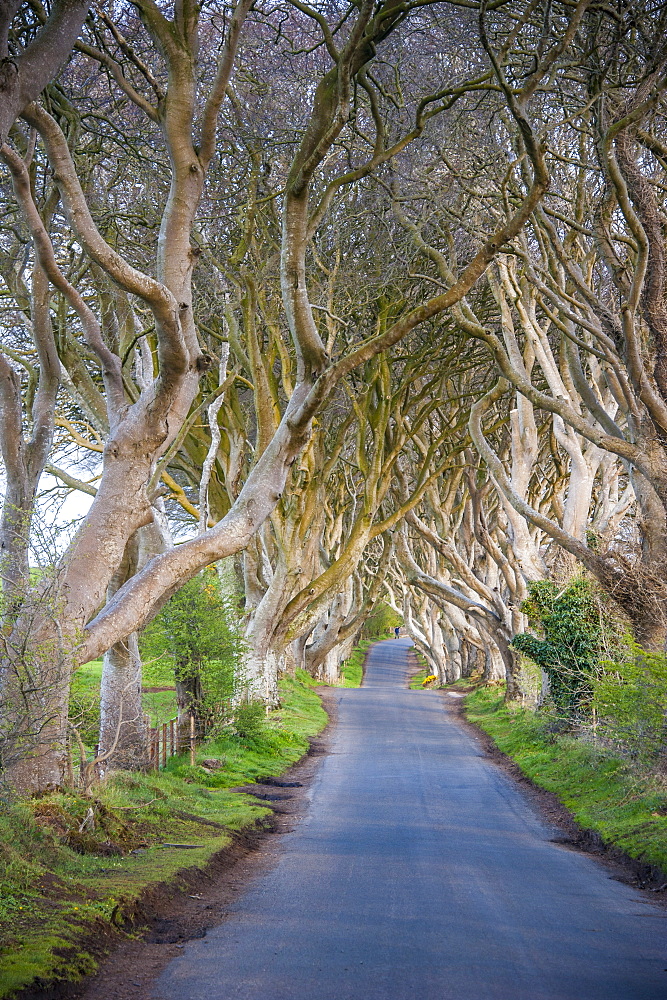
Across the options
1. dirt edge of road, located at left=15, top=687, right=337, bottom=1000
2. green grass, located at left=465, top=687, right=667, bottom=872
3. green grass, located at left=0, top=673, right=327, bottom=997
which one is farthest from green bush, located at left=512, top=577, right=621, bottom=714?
dirt edge of road, located at left=15, top=687, right=337, bottom=1000

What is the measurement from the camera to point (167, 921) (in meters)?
7.61

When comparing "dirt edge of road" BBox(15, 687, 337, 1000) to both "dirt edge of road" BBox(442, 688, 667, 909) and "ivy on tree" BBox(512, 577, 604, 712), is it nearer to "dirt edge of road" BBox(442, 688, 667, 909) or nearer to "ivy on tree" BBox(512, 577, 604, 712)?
"dirt edge of road" BBox(442, 688, 667, 909)

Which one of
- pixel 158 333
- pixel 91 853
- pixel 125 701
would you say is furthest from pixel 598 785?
pixel 158 333

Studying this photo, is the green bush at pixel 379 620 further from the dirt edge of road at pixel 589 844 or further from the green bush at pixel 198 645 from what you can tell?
the dirt edge of road at pixel 589 844

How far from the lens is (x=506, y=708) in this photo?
27.3 metres

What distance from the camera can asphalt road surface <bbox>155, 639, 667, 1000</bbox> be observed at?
6.14m

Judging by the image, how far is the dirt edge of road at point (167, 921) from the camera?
19.5 ft

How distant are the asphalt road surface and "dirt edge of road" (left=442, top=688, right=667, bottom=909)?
22 centimetres

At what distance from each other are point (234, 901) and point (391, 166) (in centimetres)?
1115

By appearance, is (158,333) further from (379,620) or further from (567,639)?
(379,620)

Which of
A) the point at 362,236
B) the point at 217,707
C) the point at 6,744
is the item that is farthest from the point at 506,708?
the point at 6,744

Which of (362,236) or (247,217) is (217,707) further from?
(362,236)

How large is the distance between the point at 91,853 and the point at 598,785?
8.22 m

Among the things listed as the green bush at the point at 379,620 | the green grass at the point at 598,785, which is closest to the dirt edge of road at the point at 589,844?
the green grass at the point at 598,785
